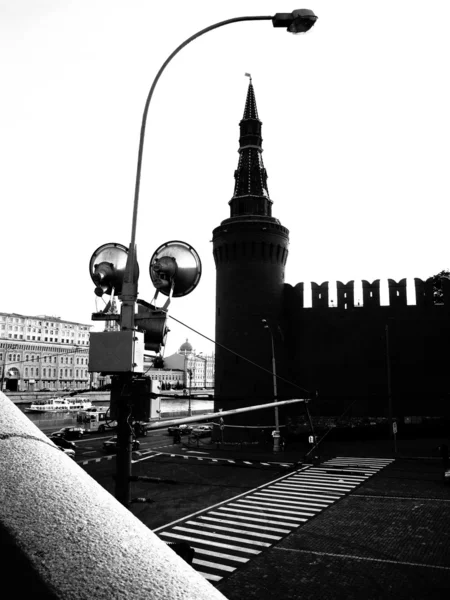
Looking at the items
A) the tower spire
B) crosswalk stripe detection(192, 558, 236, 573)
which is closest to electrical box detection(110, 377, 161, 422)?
crosswalk stripe detection(192, 558, 236, 573)

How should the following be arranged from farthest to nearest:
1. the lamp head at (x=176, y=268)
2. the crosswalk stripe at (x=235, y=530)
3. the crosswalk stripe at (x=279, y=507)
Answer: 1. the crosswalk stripe at (x=279, y=507)
2. the crosswalk stripe at (x=235, y=530)
3. the lamp head at (x=176, y=268)

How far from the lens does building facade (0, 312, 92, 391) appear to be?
378 ft

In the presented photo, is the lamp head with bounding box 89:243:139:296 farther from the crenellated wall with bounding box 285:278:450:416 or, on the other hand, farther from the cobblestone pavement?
the crenellated wall with bounding box 285:278:450:416

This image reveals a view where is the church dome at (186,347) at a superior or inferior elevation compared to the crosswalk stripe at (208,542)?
superior

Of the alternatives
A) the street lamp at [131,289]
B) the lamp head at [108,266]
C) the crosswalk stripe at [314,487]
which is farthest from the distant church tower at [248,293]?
the street lamp at [131,289]

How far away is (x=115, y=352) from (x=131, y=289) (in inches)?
38.7

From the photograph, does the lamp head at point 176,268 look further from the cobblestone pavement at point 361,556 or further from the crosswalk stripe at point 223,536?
the crosswalk stripe at point 223,536

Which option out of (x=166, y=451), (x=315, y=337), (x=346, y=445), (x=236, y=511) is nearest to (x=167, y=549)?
(x=236, y=511)

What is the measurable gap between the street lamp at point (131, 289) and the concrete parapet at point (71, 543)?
2.92 meters

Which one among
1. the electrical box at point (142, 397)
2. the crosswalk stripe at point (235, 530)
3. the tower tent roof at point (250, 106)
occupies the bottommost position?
the crosswalk stripe at point (235, 530)

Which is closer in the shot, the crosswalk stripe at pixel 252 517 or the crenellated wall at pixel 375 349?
the crosswalk stripe at pixel 252 517

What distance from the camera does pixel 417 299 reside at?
3978cm

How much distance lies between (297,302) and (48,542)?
40.8 metres

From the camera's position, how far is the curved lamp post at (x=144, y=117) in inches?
231
